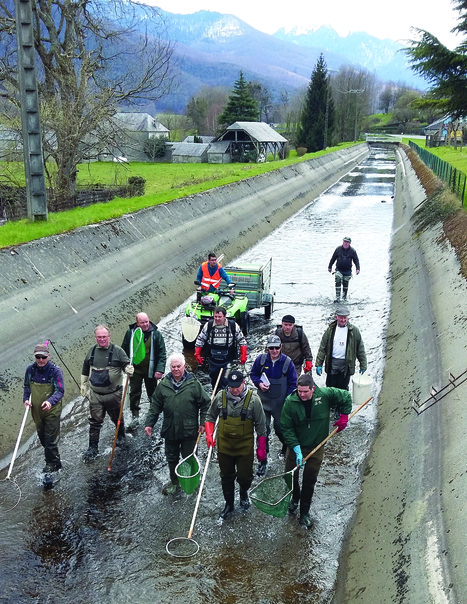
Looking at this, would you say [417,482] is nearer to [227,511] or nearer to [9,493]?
[227,511]

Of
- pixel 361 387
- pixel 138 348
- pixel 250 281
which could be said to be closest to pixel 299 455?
pixel 361 387

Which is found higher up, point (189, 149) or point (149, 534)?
point (189, 149)

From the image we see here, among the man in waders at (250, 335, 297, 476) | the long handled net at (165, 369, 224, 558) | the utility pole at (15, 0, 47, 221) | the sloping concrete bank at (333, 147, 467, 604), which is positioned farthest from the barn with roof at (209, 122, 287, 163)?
the long handled net at (165, 369, 224, 558)

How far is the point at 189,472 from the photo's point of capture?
8.09 m

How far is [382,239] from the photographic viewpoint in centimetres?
3059

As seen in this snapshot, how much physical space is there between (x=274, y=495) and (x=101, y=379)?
11.4ft

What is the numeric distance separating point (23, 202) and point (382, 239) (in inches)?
736

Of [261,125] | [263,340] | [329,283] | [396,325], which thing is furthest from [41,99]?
[261,125]

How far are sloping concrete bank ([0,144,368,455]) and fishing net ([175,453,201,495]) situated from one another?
350 centimetres

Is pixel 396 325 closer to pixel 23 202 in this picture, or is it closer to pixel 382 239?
pixel 382 239

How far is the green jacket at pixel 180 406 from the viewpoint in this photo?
8211mm

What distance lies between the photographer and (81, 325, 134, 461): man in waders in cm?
937

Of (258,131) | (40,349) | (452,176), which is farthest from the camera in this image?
(258,131)

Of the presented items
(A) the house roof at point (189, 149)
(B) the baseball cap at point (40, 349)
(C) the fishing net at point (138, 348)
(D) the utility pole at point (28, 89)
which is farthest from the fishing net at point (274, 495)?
(A) the house roof at point (189, 149)
